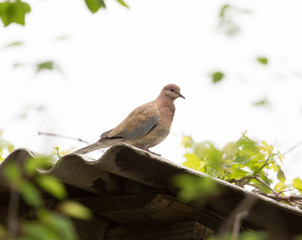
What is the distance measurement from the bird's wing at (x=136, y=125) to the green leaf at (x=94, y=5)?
358 centimetres

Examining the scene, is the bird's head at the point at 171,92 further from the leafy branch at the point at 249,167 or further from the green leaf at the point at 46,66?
the green leaf at the point at 46,66

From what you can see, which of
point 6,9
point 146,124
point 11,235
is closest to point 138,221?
point 6,9

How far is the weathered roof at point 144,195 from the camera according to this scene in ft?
8.75

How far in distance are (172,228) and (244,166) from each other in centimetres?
136

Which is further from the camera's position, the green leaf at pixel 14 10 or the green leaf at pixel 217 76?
the green leaf at pixel 217 76

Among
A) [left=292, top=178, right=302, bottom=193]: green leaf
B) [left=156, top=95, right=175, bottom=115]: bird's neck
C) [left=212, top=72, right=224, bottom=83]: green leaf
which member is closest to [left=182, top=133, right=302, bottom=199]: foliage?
[left=292, top=178, right=302, bottom=193]: green leaf

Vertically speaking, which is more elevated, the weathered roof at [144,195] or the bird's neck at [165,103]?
the bird's neck at [165,103]

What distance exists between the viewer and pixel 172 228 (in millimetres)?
3090

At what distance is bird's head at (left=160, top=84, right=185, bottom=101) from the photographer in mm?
7152

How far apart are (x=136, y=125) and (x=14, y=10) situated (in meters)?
3.82

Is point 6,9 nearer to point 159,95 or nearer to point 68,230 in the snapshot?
point 68,230

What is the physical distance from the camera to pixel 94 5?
2.75m

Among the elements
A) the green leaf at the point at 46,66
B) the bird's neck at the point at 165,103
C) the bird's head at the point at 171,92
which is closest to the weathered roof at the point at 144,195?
the green leaf at the point at 46,66

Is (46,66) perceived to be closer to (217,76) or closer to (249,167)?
(217,76)
